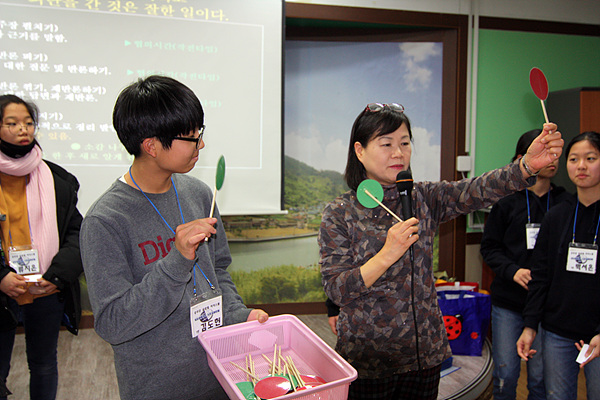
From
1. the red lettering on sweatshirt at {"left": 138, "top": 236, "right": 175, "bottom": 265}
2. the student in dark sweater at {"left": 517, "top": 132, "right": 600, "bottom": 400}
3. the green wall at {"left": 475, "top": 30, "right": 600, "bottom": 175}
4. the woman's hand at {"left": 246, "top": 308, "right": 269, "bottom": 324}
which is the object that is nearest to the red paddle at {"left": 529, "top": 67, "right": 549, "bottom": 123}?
the student in dark sweater at {"left": 517, "top": 132, "right": 600, "bottom": 400}

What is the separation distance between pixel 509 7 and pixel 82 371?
4416 mm

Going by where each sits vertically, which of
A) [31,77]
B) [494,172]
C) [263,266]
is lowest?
[263,266]

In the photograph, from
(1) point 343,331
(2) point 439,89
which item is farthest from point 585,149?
(2) point 439,89

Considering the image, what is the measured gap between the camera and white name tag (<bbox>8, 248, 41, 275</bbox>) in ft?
6.31

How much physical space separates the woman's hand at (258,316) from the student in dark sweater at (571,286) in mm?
1344

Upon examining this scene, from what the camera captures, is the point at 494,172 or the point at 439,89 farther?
the point at 439,89

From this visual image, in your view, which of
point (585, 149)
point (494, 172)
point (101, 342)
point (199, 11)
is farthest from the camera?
point (101, 342)

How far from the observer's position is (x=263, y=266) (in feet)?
12.1

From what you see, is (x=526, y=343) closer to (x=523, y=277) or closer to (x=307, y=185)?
(x=523, y=277)

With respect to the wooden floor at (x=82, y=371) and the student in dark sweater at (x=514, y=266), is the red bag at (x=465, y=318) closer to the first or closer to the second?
the wooden floor at (x=82, y=371)

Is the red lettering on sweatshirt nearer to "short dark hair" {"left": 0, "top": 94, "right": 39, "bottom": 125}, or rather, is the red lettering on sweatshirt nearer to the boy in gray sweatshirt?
the boy in gray sweatshirt

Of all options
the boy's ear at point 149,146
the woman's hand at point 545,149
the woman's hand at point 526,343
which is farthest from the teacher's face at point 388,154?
the woman's hand at point 526,343

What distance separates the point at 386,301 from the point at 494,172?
0.51 meters

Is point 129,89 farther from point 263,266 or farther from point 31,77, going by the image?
point 263,266
